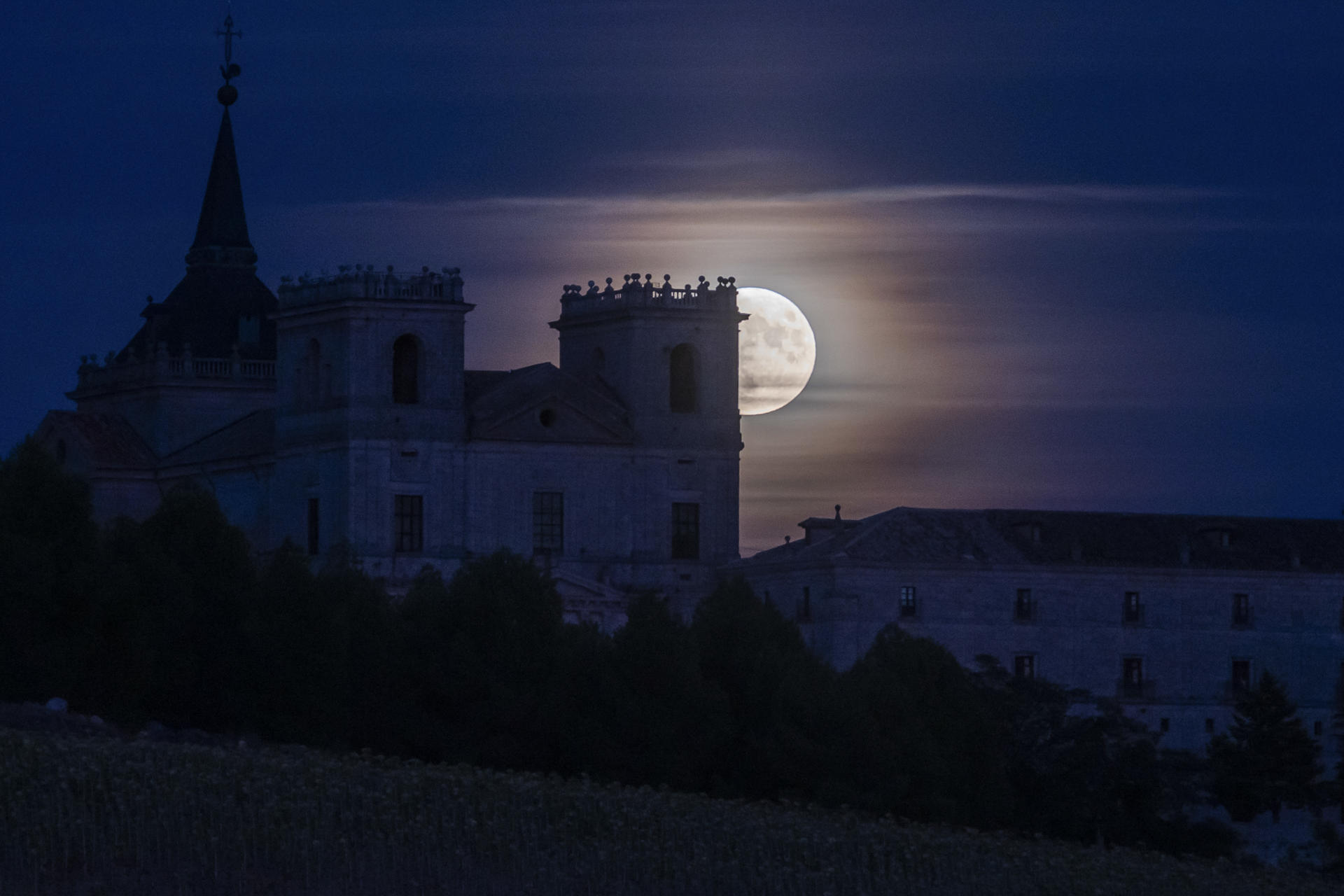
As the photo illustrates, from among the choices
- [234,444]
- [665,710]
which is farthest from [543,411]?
[665,710]

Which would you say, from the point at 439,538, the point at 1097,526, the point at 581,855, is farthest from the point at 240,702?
the point at 1097,526

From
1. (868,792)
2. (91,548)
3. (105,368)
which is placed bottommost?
(868,792)

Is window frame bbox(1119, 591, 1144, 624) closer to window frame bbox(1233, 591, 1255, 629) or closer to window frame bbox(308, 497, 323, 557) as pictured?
window frame bbox(1233, 591, 1255, 629)

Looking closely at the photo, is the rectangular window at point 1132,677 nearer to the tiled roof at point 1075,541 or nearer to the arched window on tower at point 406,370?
the tiled roof at point 1075,541

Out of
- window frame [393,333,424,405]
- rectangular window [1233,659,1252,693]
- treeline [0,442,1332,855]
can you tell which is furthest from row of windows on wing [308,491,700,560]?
rectangular window [1233,659,1252,693]

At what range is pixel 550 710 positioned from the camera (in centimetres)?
7556

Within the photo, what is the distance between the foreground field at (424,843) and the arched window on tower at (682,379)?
44.8 metres

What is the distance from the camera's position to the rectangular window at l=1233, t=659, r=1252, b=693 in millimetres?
99250

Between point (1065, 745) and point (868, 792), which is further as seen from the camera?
point (1065, 745)

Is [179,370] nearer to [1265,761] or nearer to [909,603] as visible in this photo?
[909,603]

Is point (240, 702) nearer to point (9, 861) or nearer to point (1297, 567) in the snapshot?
point (9, 861)

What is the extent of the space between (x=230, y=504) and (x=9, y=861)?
54.6 m

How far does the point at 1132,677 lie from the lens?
98125 mm

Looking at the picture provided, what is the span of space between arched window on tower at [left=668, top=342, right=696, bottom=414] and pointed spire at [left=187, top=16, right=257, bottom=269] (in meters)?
20.2
